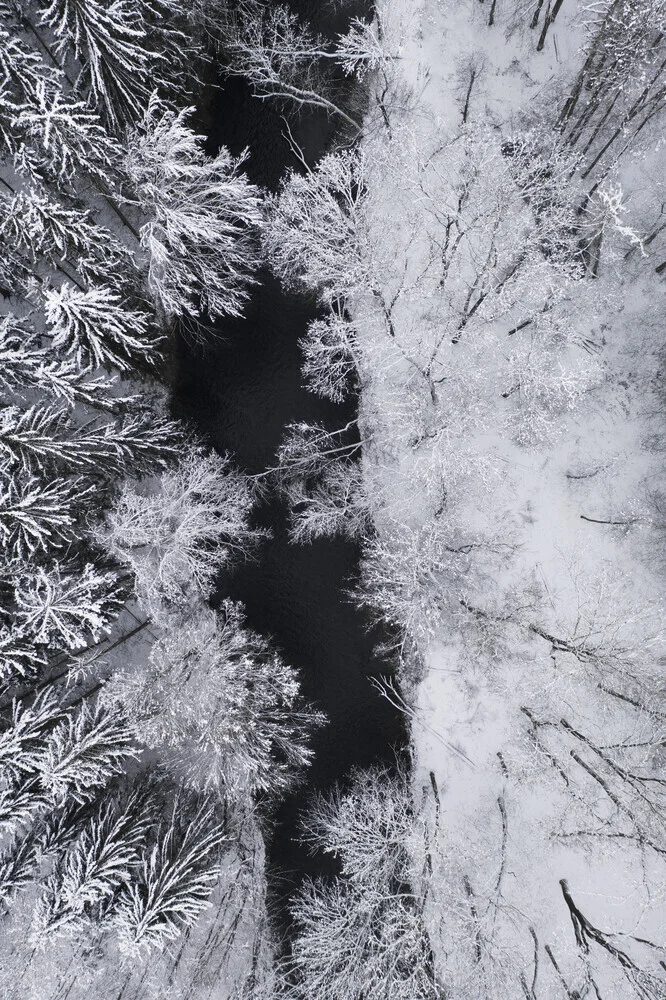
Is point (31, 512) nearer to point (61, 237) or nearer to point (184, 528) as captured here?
point (184, 528)

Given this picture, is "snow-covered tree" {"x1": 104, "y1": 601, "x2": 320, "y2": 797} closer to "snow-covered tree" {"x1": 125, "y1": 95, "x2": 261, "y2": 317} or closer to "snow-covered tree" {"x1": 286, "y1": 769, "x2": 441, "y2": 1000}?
"snow-covered tree" {"x1": 286, "y1": 769, "x2": 441, "y2": 1000}

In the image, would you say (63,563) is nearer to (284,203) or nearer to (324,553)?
(324,553)

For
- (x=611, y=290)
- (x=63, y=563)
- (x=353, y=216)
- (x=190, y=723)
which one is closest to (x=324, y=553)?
(x=190, y=723)

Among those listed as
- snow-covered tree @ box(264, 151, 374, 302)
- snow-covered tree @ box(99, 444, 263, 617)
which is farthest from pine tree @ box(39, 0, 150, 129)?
snow-covered tree @ box(99, 444, 263, 617)

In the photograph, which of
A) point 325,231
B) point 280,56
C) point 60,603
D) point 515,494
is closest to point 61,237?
point 325,231

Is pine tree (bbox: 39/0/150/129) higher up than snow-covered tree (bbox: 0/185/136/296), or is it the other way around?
pine tree (bbox: 39/0/150/129)

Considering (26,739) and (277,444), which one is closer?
(26,739)
